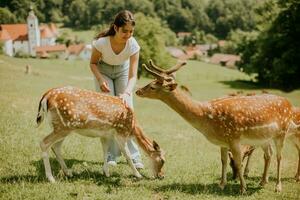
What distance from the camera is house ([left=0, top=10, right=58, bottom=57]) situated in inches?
2352

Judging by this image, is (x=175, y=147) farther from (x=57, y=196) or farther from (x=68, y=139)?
(x=57, y=196)

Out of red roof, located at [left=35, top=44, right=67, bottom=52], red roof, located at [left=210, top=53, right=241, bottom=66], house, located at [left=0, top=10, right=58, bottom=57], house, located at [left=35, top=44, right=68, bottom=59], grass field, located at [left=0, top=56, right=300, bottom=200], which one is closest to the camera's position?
grass field, located at [left=0, top=56, right=300, bottom=200]

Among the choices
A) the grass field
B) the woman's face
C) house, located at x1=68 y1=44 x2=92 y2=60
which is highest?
the woman's face

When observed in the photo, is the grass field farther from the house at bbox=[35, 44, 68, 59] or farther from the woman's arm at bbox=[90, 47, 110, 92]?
the house at bbox=[35, 44, 68, 59]

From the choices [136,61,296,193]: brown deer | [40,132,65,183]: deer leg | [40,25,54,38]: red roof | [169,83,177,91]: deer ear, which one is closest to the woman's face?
[136,61,296,193]: brown deer

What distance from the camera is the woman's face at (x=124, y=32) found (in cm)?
712

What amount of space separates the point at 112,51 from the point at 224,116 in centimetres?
225

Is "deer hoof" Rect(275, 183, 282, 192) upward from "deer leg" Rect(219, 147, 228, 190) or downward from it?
downward

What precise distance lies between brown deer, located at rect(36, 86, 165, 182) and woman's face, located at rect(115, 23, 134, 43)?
1.03 m

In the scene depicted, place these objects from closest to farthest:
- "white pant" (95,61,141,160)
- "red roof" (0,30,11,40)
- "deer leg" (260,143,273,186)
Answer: "deer leg" (260,143,273,186), "white pant" (95,61,141,160), "red roof" (0,30,11,40)

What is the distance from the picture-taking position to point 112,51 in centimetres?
761

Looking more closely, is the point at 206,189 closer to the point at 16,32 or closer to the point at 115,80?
the point at 115,80

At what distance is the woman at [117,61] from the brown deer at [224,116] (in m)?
0.83

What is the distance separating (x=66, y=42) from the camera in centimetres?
9350
